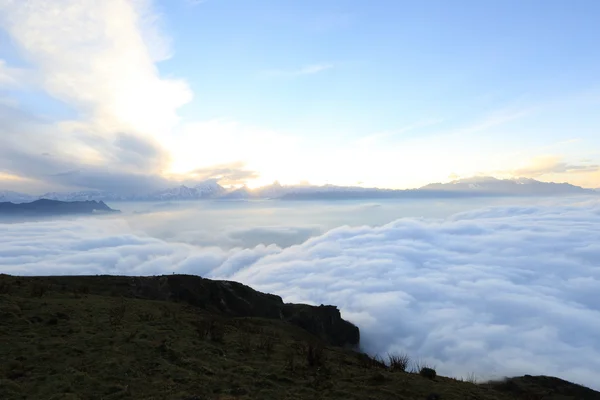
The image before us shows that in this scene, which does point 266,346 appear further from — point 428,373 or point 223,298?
point 223,298

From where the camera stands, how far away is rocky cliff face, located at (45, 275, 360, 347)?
4134 cm

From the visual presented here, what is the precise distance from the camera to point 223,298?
52688mm

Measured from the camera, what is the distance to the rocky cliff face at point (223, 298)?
41344 millimetres

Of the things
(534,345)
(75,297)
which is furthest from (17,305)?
(534,345)

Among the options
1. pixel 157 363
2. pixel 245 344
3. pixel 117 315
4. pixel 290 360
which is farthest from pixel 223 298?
pixel 157 363

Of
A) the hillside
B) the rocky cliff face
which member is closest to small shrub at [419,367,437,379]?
the hillside

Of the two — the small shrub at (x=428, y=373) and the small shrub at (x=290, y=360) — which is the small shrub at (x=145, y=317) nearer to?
the small shrub at (x=290, y=360)

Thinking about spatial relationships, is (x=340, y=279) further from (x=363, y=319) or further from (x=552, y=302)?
(x=552, y=302)

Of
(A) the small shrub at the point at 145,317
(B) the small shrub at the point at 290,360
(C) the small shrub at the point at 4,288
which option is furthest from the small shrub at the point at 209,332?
(C) the small shrub at the point at 4,288

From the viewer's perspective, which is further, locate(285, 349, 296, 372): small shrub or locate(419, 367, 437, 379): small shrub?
locate(419, 367, 437, 379): small shrub

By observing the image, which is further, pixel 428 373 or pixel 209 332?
pixel 209 332

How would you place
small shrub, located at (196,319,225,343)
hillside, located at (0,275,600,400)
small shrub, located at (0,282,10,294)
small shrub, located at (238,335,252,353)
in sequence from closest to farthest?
hillside, located at (0,275,600,400), small shrub, located at (238,335,252,353), small shrub, located at (196,319,225,343), small shrub, located at (0,282,10,294)

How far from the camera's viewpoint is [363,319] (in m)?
128

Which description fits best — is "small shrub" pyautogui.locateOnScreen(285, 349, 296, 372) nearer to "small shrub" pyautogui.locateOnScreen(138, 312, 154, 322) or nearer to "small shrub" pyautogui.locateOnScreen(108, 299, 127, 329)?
"small shrub" pyautogui.locateOnScreen(138, 312, 154, 322)
